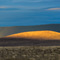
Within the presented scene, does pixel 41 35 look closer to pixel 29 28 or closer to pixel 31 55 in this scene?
pixel 29 28

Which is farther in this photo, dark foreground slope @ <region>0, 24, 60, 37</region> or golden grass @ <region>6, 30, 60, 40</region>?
dark foreground slope @ <region>0, 24, 60, 37</region>

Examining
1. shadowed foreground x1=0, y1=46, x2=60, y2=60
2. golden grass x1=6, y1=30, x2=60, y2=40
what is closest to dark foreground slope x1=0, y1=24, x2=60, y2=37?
golden grass x1=6, y1=30, x2=60, y2=40

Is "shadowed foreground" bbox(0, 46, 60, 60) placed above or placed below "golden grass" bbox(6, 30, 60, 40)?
below

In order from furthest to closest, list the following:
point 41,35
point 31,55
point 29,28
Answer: point 29,28 < point 41,35 < point 31,55

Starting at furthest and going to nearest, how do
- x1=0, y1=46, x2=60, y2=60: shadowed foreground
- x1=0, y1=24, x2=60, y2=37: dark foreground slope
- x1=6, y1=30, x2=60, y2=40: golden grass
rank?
x1=0, y1=24, x2=60, y2=37: dark foreground slope, x1=6, y1=30, x2=60, y2=40: golden grass, x1=0, y1=46, x2=60, y2=60: shadowed foreground

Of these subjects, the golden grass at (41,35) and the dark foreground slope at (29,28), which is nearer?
the golden grass at (41,35)

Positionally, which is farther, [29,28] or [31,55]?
[29,28]

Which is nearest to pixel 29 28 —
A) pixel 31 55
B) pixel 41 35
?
pixel 41 35

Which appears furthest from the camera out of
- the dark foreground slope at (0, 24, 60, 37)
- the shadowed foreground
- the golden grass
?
the dark foreground slope at (0, 24, 60, 37)

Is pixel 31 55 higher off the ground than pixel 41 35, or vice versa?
pixel 41 35

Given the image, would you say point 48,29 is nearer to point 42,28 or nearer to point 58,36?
point 42,28

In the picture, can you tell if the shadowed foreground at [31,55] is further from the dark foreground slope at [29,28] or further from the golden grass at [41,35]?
the dark foreground slope at [29,28]

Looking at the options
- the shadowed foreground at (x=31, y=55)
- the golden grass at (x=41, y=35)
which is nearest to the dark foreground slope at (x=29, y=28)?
the golden grass at (x=41, y=35)

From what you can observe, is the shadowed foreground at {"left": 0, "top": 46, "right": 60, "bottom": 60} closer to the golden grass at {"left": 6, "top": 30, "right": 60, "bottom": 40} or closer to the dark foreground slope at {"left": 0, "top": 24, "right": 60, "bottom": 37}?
the golden grass at {"left": 6, "top": 30, "right": 60, "bottom": 40}
